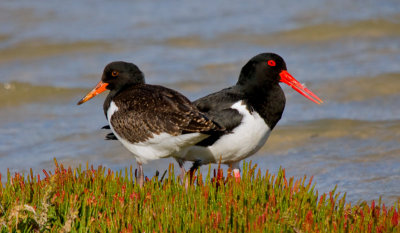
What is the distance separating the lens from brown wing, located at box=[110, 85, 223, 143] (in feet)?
21.5

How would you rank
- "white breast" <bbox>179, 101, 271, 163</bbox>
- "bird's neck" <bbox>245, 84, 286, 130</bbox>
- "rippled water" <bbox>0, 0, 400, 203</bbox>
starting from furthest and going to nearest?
"rippled water" <bbox>0, 0, 400, 203</bbox> < "bird's neck" <bbox>245, 84, 286, 130</bbox> < "white breast" <bbox>179, 101, 271, 163</bbox>

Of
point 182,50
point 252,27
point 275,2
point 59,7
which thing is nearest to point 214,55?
point 182,50

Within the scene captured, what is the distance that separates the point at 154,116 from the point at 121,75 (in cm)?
94

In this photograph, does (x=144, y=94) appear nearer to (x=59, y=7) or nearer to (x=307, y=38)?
(x=307, y=38)

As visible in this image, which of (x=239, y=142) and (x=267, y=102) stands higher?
(x=267, y=102)

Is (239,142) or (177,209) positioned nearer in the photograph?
(177,209)

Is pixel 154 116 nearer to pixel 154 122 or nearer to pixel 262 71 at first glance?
pixel 154 122

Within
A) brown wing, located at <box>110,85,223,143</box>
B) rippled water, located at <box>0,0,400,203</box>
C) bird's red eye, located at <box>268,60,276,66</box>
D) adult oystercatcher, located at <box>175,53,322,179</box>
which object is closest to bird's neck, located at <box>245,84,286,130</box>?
adult oystercatcher, located at <box>175,53,322,179</box>

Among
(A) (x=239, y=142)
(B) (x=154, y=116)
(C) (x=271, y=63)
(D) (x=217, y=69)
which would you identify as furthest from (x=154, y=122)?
(D) (x=217, y=69)

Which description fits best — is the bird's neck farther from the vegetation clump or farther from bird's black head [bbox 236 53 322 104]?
the vegetation clump

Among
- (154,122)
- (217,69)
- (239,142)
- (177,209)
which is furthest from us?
(217,69)

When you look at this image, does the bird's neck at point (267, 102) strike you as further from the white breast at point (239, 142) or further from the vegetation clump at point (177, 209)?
the vegetation clump at point (177, 209)

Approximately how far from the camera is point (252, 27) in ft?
58.8

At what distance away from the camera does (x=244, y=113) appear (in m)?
7.14
